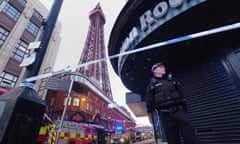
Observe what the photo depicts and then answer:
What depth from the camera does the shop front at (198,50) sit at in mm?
2936

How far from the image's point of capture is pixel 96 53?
42.9 metres

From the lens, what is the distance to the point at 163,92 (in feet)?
6.82

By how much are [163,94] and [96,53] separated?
42459 millimetres

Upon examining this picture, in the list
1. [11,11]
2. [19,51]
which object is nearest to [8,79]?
[19,51]

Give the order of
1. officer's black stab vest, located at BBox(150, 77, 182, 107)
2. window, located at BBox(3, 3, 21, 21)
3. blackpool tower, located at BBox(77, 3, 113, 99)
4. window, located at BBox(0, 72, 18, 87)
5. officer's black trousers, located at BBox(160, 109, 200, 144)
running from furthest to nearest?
blackpool tower, located at BBox(77, 3, 113, 99), window, located at BBox(3, 3, 21, 21), window, located at BBox(0, 72, 18, 87), officer's black stab vest, located at BBox(150, 77, 182, 107), officer's black trousers, located at BBox(160, 109, 200, 144)

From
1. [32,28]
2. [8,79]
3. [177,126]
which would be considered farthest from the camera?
[32,28]

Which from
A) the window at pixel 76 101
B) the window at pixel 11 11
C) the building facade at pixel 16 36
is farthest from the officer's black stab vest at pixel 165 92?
the window at pixel 76 101

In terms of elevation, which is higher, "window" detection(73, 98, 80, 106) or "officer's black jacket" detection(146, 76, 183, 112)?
"window" detection(73, 98, 80, 106)

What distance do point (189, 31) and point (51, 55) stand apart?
60.4 feet

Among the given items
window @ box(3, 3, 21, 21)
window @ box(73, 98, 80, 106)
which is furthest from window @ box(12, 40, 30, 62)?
window @ box(73, 98, 80, 106)

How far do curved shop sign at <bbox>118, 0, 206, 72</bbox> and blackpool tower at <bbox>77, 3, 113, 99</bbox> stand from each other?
3381cm

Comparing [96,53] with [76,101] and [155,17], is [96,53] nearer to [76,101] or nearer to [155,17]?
[76,101]

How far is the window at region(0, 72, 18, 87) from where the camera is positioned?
39.0 feet

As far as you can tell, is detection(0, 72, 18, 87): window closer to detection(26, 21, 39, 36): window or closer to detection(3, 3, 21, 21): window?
detection(26, 21, 39, 36): window
